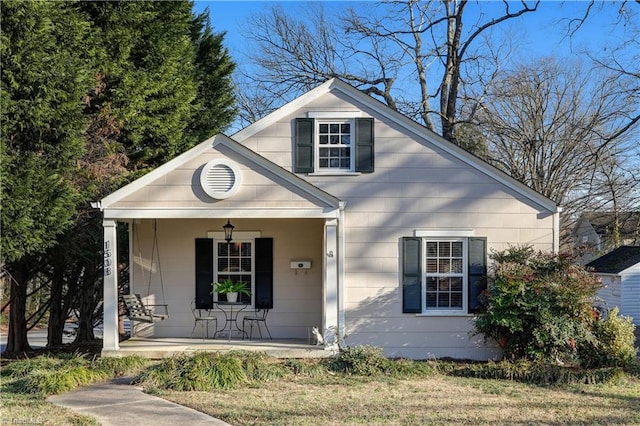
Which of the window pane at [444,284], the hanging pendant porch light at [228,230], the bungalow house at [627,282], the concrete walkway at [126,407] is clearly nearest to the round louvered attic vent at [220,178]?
the hanging pendant porch light at [228,230]

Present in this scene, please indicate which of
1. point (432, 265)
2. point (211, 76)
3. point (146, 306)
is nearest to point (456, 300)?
point (432, 265)

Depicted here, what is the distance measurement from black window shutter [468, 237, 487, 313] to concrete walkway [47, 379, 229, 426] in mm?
5843

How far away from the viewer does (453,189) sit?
11.4m

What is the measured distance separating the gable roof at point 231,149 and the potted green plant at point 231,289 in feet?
8.29

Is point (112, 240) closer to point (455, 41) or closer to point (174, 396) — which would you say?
point (174, 396)

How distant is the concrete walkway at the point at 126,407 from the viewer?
6961mm

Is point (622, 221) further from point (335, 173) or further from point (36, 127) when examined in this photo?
point (36, 127)

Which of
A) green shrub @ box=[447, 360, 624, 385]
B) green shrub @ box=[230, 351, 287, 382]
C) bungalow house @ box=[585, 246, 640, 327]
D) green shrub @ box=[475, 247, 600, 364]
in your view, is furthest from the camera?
bungalow house @ box=[585, 246, 640, 327]

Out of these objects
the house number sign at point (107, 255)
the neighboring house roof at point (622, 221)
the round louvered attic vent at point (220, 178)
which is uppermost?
the round louvered attic vent at point (220, 178)

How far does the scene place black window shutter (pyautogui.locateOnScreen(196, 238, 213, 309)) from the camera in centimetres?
1222

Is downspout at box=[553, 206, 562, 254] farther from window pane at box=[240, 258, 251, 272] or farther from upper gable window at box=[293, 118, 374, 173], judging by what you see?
window pane at box=[240, 258, 251, 272]

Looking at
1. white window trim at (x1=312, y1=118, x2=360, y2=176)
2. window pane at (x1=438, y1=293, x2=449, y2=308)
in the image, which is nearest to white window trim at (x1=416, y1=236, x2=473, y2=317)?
window pane at (x1=438, y1=293, x2=449, y2=308)

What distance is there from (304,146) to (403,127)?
1.91 meters

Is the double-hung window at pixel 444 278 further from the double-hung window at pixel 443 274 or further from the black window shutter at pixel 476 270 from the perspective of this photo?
the black window shutter at pixel 476 270
